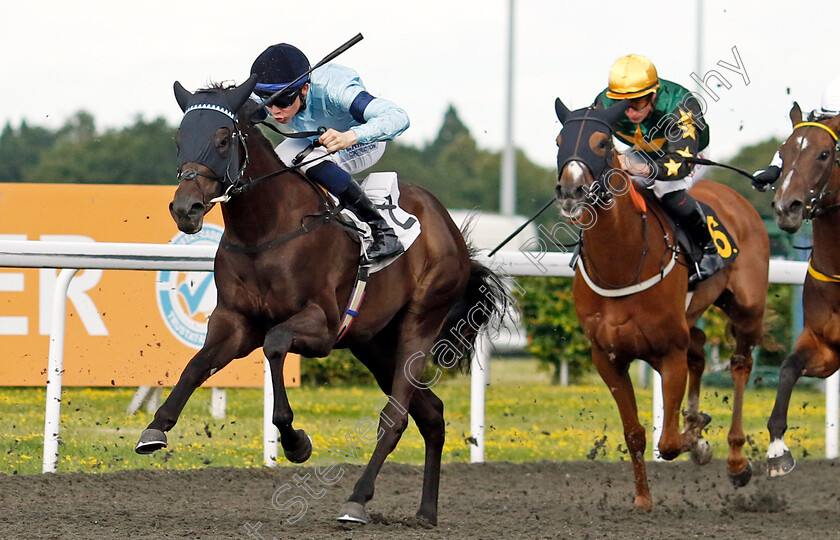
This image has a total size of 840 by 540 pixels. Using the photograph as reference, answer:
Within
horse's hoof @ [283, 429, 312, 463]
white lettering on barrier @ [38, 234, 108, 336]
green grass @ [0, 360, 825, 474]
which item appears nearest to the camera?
horse's hoof @ [283, 429, 312, 463]

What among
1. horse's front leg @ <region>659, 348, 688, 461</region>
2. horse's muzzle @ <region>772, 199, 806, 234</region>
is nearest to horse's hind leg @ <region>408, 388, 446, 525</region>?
horse's front leg @ <region>659, 348, 688, 461</region>

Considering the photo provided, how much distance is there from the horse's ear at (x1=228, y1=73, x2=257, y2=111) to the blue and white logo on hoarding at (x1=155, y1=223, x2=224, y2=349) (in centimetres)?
209

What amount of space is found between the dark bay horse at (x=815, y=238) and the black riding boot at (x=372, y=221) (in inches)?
63.3

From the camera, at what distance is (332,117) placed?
461 centimetres

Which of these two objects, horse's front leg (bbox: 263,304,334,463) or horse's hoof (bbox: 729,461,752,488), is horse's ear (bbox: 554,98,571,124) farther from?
horse's hoof (bbox: 729,461,752,488)

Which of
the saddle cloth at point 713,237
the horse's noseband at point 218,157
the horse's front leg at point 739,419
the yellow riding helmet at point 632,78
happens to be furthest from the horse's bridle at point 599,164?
the horse's front leg at point 739,419

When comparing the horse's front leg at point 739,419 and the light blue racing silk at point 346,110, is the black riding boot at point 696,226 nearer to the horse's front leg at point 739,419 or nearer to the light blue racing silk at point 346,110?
the horse's front leg at point 739,419

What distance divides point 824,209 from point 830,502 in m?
1.72

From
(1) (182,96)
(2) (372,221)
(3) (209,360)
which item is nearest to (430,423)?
(2) (372,221)

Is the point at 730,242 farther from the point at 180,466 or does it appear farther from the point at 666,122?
the point at 180,466

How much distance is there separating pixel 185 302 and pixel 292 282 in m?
2.16

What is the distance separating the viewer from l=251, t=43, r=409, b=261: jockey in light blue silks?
428 cm

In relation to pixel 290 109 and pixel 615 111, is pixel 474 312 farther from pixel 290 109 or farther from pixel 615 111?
pixel 290 109

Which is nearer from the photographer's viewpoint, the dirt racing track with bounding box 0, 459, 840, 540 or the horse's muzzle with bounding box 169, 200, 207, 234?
the horse's muzzle with bounding box 169, 200, 207, 234
